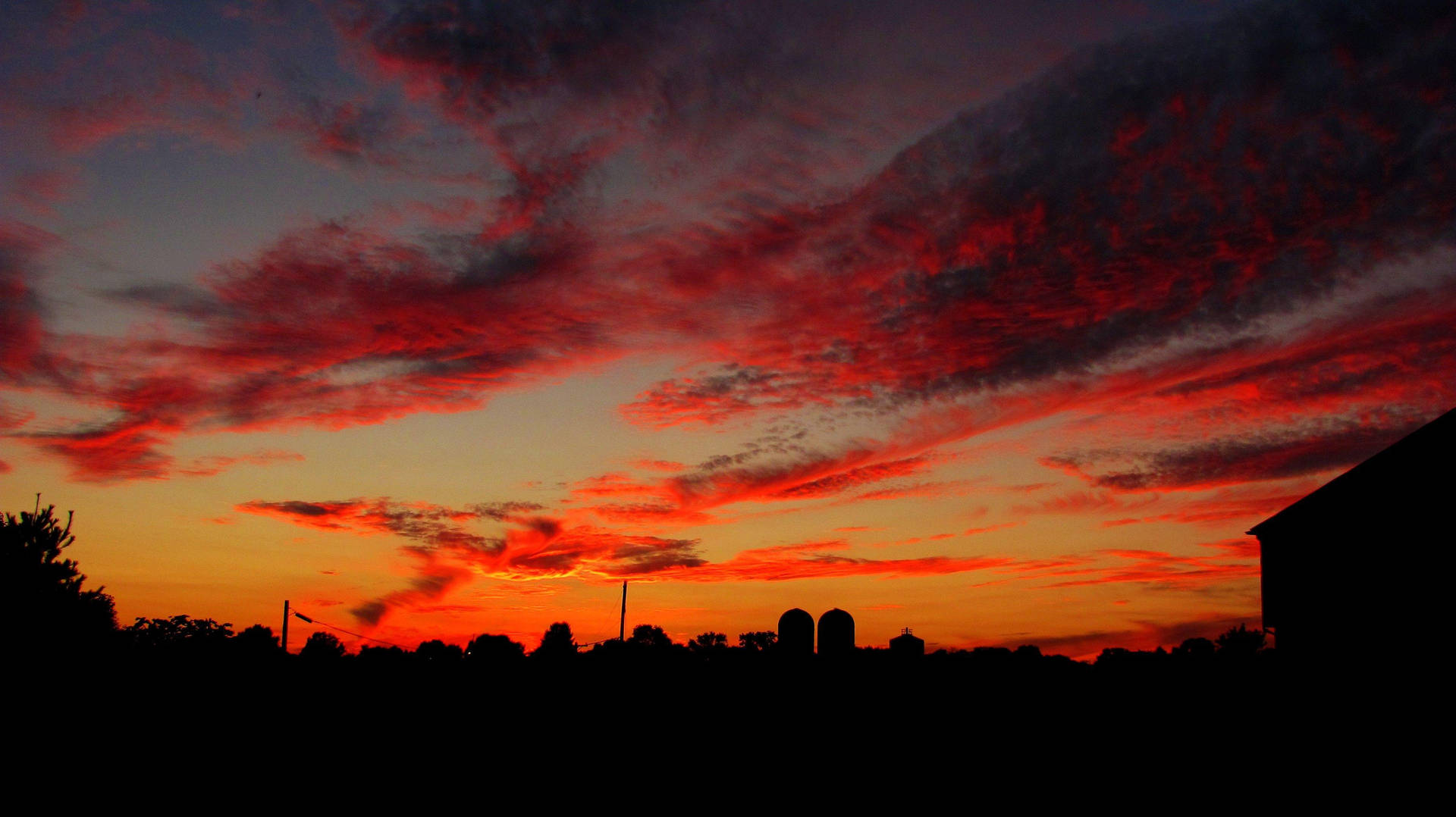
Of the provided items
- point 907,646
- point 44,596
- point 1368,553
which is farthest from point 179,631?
point 1368,553

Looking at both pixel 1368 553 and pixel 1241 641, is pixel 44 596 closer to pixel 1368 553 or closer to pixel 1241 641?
pixel 1368 553

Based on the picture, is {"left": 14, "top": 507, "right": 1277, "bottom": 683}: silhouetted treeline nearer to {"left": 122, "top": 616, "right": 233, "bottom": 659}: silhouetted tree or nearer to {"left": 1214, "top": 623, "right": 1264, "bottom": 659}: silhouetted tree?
{"left": 122, "top": 616, "right": 233, "bottom": 659}: silhouetted tree

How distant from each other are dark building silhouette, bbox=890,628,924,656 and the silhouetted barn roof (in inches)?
1312

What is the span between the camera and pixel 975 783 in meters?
26.7

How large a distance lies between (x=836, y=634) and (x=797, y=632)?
2.53m

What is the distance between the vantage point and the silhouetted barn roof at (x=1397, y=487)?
2862cm

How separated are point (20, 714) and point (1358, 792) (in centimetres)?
4061

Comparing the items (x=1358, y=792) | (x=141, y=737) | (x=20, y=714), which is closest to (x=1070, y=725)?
(x=1358, y=792)

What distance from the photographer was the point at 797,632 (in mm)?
61094

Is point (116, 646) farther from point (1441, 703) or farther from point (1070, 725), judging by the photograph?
point (1441, 703)

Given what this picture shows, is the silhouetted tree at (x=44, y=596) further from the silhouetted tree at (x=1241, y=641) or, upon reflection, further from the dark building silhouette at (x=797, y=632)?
the silhouetted tree at (x=1241, y=641)

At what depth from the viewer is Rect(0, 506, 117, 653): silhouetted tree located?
4799cm

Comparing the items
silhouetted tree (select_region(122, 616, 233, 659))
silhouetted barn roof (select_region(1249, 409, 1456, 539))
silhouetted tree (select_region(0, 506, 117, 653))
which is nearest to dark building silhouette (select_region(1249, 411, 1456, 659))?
silhouetted barn roof (select_region(1249, 409, 1456, 539))

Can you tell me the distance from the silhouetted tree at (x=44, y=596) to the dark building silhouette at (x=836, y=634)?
40.8m
